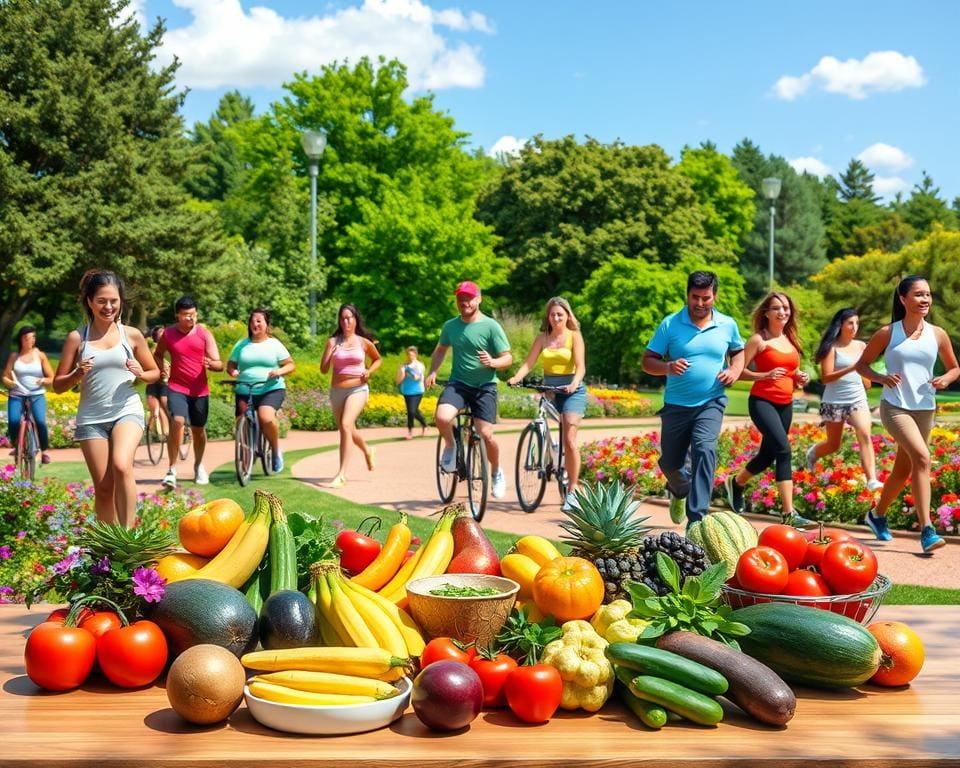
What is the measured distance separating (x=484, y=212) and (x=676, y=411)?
1691 inches

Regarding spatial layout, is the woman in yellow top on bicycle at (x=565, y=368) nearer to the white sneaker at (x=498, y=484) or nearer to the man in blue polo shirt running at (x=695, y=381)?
the white sneaker at (x=498, y=484)

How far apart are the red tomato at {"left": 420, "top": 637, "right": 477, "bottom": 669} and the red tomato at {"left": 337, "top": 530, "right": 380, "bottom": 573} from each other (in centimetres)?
68

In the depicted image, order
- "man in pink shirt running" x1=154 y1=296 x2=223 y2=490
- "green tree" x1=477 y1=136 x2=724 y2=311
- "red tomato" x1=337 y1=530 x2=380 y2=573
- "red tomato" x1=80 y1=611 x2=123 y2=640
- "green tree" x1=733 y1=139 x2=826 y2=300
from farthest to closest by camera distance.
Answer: "green tree" x1=733 y1=139 x2=826 y2=300 < "green tree" x1=477 y1=136 x2=724 y2=311 < "man in pink shirt running" x1=154 y1=296 x2=223 y2=490 < "red tomato" x1=337 y1=530 x2=380 y2=573 < "red tomato" x1=80 y1=611 x2=123 y2=640

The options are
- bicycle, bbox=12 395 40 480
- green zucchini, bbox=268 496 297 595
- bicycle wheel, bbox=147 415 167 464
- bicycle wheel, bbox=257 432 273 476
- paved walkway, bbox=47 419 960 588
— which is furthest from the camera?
bicycle wheel, bbox=147 415 167 464

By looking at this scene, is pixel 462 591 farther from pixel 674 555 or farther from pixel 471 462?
pixel 471 462

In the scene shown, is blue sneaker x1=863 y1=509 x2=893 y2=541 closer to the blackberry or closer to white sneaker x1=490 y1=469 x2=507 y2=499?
white sneaker x1=490 y1=469 x2=507 y2=499

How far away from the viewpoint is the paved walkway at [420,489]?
7.96 metres

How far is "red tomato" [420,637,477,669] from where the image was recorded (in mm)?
2389

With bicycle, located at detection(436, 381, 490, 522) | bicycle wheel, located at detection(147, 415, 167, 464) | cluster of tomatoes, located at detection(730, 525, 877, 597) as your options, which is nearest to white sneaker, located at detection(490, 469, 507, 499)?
bicycle, located at detection(436, 381, 490, 522)

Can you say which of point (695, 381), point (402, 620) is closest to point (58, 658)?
point (402, 620)

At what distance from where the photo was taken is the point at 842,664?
7.77 ft

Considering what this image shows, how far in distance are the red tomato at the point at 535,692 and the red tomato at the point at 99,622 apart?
3.40ft

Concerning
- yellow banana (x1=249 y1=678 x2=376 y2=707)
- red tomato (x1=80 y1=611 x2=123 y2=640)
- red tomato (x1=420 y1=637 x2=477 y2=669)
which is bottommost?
yellow banana (x1=249 y1=678 x2=376 y2=707)

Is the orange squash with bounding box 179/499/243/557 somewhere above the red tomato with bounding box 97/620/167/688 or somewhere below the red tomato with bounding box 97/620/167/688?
above
